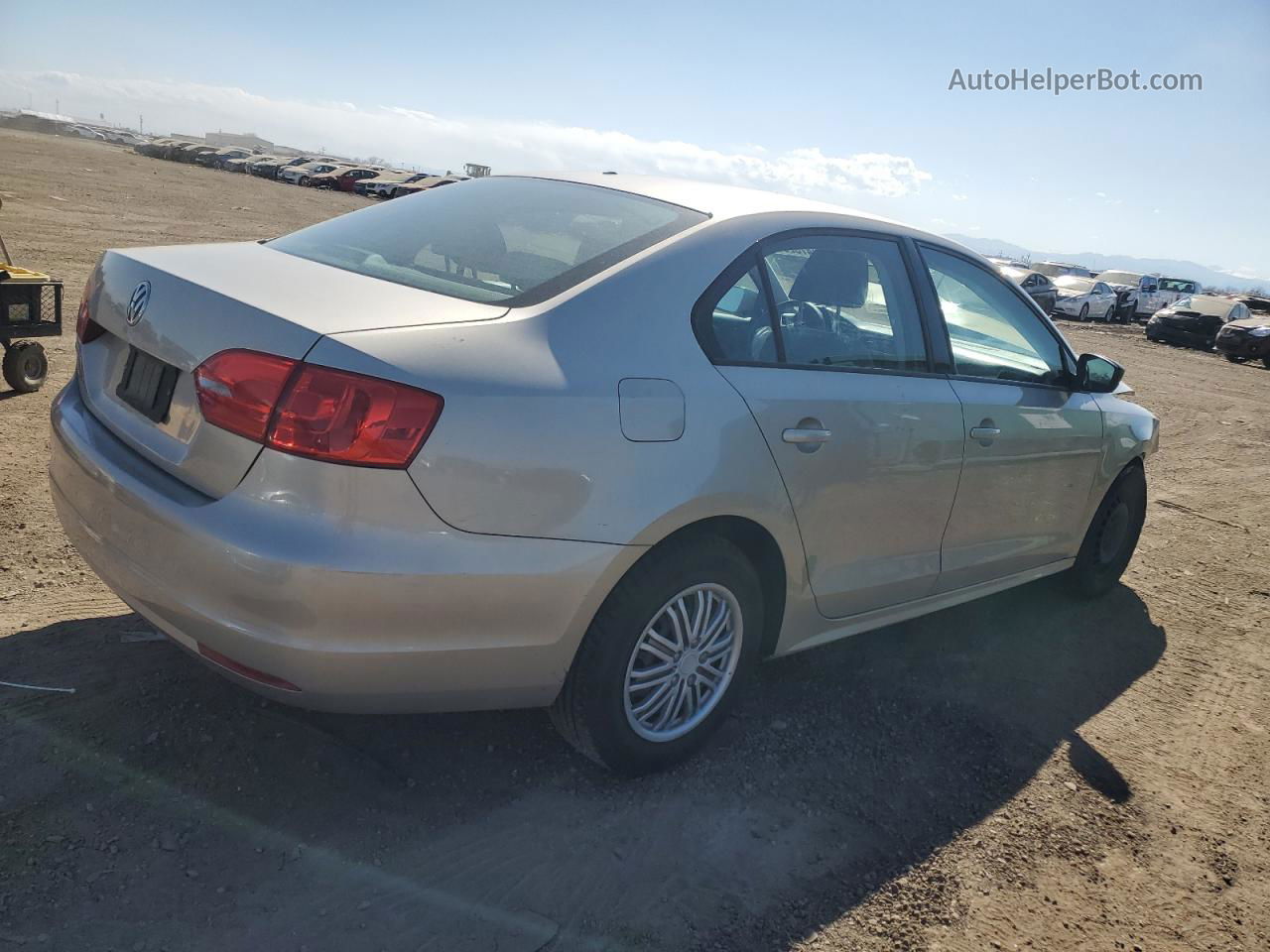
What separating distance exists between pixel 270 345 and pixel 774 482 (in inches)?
57.5

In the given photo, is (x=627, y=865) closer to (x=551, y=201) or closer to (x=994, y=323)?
(x=551, y=201)

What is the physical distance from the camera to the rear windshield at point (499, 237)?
2.77 meters

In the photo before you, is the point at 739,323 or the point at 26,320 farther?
the point at 26,320

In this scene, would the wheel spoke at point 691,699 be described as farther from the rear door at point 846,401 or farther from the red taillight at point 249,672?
the red taillight at point 249,672

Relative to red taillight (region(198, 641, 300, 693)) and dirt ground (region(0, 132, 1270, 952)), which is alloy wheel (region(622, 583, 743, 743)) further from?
red taillight (region(198, 641, 300, 693))

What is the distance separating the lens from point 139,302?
2656 millimetres

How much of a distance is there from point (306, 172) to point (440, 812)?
6307 centimetres

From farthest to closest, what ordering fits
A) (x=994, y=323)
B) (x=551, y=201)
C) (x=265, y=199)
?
(x=265, y=199) < (x=994, y=323) < (x=551, y=201)

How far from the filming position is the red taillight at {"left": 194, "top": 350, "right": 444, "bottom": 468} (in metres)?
2.19

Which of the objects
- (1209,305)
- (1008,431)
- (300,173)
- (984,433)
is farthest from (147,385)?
(300,173)

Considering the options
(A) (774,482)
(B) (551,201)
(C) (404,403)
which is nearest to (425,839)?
(C) (404,403)

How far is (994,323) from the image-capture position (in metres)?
4.11

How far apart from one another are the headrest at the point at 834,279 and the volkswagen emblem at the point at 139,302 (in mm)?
1945

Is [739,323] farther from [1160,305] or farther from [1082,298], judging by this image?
[1160,305]
